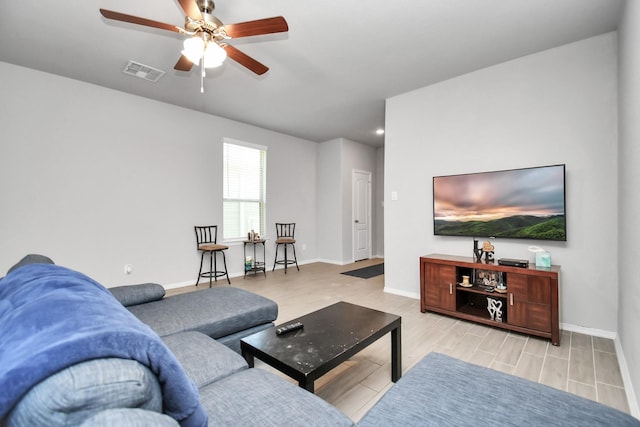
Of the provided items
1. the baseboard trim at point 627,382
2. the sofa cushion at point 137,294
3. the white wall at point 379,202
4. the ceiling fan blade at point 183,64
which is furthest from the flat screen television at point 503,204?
the white wall at point 379,202

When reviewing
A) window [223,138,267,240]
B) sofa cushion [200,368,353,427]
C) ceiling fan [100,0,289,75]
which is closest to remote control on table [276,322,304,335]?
sofa cushion [200,368,353,427]

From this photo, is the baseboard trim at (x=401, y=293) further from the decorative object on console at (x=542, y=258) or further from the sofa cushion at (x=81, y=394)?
the sofa cushion at (x=81, y=394)

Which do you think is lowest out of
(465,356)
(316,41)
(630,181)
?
(465,356)

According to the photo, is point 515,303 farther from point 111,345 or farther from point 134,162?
point 134,162

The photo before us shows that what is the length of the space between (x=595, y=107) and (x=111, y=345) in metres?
3.75

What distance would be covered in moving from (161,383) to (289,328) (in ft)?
3.89

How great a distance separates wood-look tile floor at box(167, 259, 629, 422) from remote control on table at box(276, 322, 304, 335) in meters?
0.42

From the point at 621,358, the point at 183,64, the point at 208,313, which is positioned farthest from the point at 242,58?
the point at 621,358

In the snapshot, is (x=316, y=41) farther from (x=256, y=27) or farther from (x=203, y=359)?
(x=203, y=359)

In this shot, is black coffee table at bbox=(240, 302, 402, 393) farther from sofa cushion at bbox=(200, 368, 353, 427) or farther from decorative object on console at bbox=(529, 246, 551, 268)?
decorative object on console at bbox=(529, 246, 551, 268)

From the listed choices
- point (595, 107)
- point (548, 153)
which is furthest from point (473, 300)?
point (595, 107)

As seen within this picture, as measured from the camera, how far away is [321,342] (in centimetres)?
163

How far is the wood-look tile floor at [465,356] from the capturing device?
71.4 inches

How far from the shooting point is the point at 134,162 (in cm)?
399
